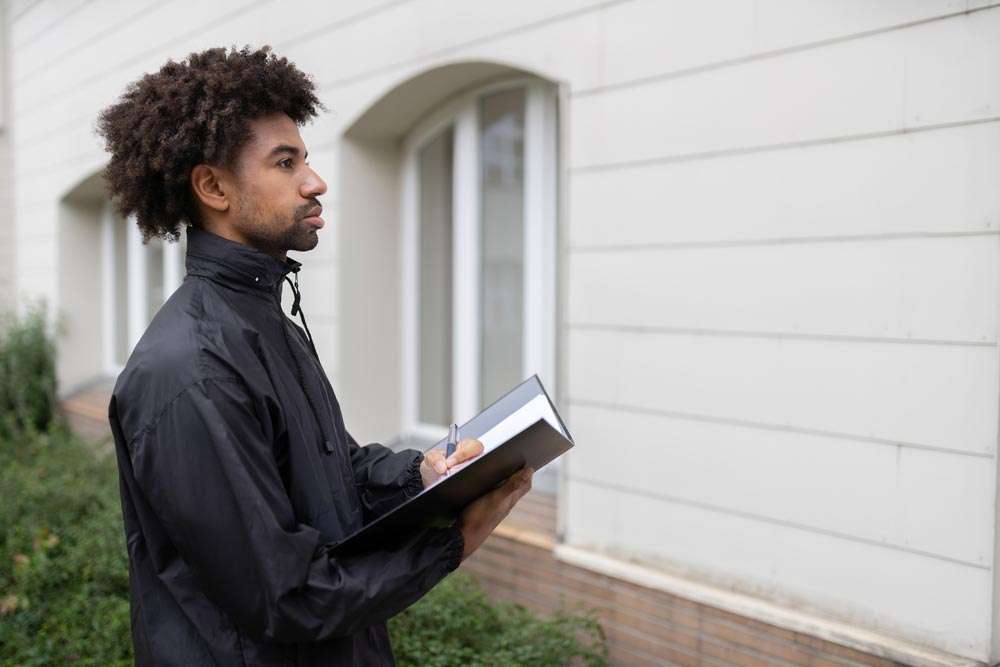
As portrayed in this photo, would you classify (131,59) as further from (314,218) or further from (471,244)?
(314,218)

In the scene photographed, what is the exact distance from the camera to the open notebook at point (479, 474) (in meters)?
1.75

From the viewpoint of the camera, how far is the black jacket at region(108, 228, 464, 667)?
1.70 meters

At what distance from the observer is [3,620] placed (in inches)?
177

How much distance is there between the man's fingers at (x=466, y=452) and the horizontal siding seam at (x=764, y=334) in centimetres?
178

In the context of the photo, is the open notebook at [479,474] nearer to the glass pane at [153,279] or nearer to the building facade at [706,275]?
the building facade at [706,275]

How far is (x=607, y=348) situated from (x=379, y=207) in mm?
2144

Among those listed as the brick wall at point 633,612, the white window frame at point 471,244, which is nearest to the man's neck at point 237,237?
the brick wall at point 633,612

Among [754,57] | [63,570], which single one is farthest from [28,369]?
[754,57]

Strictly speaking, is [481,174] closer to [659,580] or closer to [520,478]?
[659,580]

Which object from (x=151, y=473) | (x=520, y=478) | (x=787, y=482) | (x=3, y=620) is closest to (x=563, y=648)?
(x=787, y=482)

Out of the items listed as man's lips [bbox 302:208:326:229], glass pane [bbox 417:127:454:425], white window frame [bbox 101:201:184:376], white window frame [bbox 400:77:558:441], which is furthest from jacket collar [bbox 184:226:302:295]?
white window frame [bbox 101:201:184:376]

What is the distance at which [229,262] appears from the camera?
6.56ft

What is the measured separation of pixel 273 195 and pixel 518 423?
70 centimetres

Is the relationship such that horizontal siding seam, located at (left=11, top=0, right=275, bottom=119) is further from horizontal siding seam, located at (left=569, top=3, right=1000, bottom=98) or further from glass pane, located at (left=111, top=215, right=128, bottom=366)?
horizontal siding seam, located at (left=569, top=3, right=1000, bottom=98)
